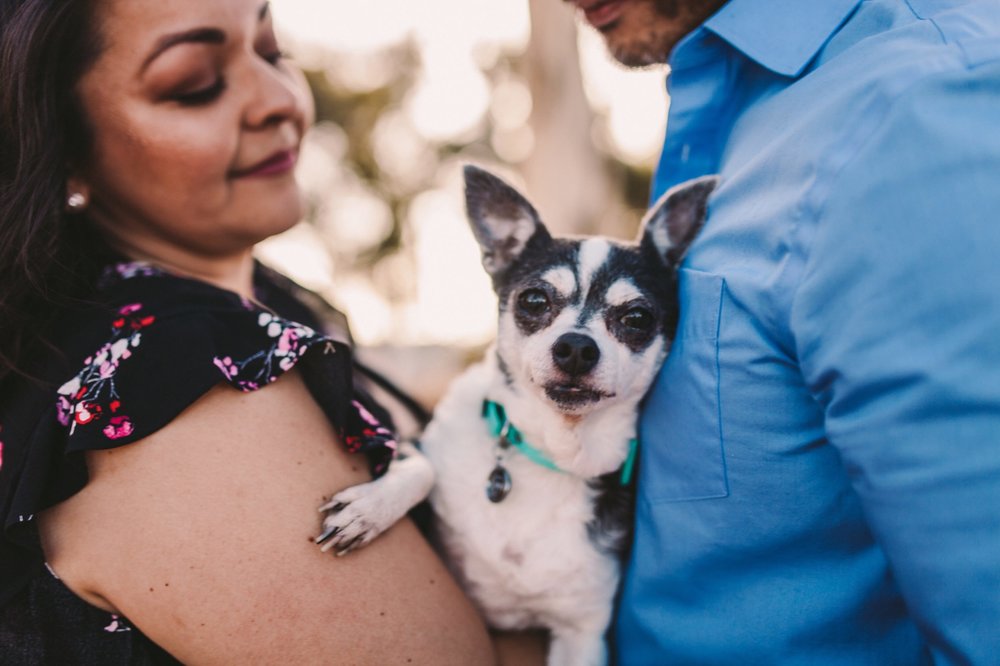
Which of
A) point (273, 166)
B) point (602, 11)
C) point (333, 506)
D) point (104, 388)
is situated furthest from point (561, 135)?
point (104, 388)

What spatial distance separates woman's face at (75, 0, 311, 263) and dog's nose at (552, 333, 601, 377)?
92 centimetres

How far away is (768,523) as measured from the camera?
4.48ft

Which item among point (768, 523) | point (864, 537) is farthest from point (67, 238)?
point (864, 537)

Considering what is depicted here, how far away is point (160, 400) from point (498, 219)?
1.33 metres

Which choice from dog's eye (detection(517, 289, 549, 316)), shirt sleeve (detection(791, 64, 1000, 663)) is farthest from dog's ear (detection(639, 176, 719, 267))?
shirt sleeve (detection(791, 64, 1000, 663))

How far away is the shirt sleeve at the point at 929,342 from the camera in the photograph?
995 millimetres

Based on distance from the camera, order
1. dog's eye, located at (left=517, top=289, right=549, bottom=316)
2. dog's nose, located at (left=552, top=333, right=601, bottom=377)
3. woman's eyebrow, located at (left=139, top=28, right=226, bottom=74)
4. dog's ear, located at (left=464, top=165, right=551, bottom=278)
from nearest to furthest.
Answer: woman's eyebrow, located at (left=139, top=28, right=226, bottom=74) → dog's nose, located at (left=552, top=333, right=601, bottom=377) → dog's eye, located at (left=517, top=289, right=549, bottom=316) → dog's ear, located at (left=464, top=165, right=551, bottom=278)

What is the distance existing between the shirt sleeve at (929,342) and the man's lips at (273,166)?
1548mm

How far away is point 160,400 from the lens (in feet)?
4.75

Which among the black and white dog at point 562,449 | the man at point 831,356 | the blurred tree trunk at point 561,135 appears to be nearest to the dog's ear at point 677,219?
the black and white dog at point 562,449

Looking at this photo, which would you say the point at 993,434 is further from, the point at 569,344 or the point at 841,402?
the point at 569,344

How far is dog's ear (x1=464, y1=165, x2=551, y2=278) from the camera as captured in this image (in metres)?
2.40

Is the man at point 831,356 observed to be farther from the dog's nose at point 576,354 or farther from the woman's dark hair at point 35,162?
the woman's dark hair at point 35,162

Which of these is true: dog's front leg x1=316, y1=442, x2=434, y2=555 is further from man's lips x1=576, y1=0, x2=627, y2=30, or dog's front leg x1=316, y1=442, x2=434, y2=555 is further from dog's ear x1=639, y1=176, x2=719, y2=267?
man's lips x1=576, y1=0, x2=627, y2=30
